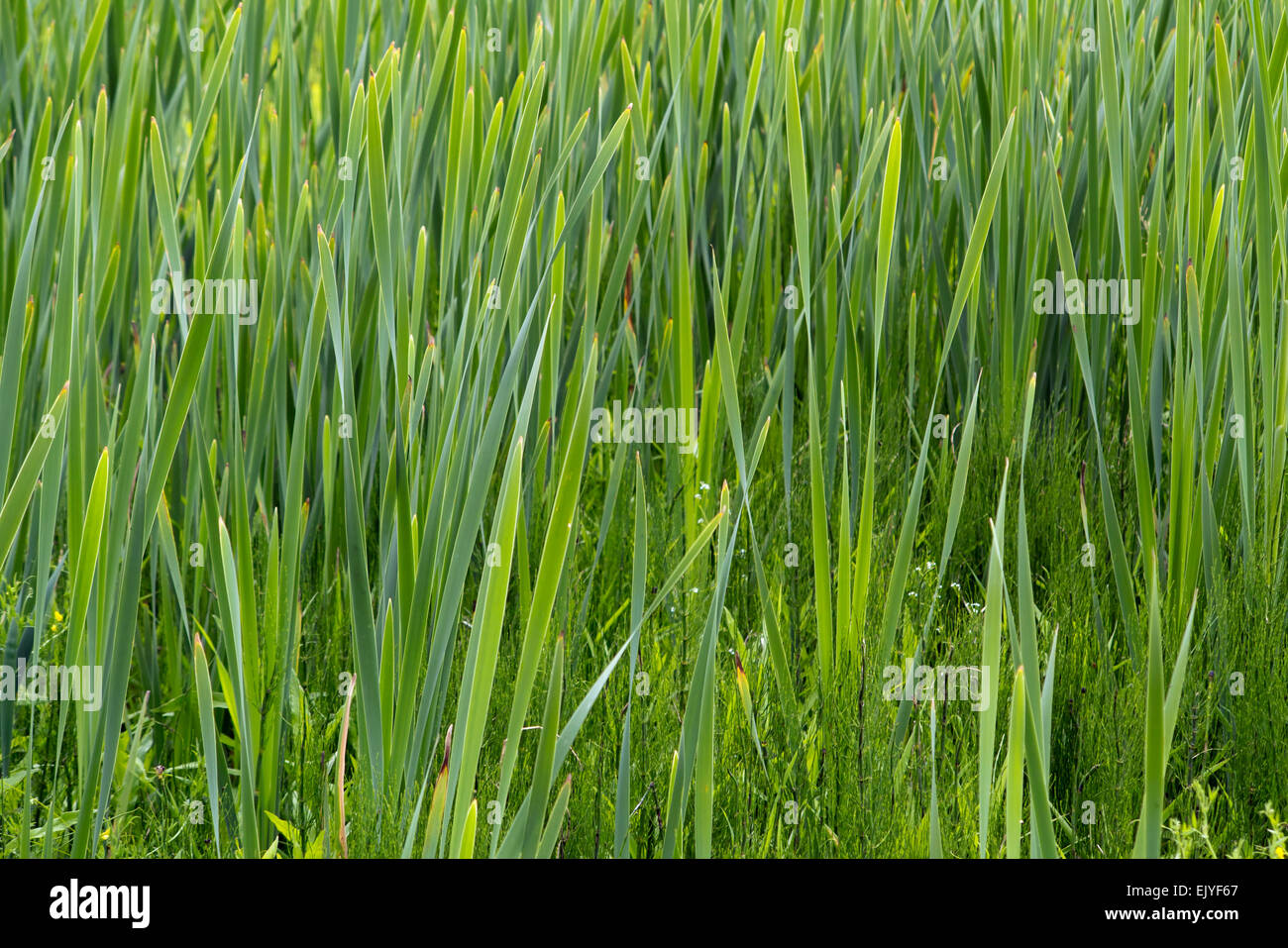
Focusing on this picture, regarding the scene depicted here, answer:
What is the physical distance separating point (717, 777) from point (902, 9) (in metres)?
1.39

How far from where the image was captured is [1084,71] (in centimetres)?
170

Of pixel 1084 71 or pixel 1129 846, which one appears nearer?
Answer: pixel 1129 846

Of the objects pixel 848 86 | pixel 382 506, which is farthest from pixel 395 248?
pixel 848 86

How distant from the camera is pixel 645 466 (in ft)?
5.17

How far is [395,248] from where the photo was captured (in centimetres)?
115

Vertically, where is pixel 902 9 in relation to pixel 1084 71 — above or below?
above

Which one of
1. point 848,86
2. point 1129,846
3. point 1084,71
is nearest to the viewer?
point 1129,846

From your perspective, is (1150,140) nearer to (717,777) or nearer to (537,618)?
(717,777)

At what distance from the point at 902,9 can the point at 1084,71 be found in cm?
33

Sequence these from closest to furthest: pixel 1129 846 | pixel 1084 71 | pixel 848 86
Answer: pixel 1129 846 → pixel 1084 71 → pixel 848 86

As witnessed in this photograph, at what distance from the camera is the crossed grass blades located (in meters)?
1.00

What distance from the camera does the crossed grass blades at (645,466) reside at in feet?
3.29
